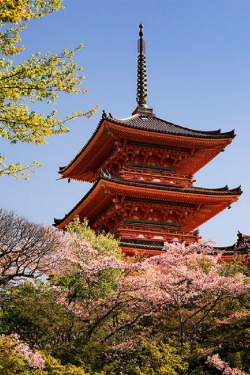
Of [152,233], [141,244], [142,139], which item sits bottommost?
[141,244]

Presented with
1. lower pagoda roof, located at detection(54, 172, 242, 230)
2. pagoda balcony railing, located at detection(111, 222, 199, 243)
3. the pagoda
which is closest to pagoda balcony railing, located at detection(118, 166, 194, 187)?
the pagoda

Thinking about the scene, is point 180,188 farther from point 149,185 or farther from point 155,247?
point 155,247

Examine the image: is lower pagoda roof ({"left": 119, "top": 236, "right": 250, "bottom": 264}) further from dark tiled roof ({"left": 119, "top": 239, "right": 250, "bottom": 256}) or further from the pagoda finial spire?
the pagoda finial spire

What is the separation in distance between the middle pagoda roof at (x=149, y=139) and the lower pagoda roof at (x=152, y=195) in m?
2.55

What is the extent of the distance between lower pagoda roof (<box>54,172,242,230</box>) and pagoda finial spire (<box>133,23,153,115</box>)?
695 centimetres

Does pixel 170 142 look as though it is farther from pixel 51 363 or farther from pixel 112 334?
pixel 51 363

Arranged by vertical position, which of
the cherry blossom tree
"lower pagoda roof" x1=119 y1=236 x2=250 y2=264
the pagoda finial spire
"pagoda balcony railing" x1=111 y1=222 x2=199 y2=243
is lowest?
the cherry blossom tree

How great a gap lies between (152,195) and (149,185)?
21.2 inches

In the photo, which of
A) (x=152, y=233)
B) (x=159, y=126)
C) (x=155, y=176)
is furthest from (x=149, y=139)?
(x=152, y=233)

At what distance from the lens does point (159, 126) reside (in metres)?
29.5

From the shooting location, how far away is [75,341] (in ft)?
46.6

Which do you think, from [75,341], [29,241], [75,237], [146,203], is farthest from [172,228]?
[75,341]

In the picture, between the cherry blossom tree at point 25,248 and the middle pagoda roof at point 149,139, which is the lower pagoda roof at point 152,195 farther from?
the cherry blossom tree at point 25,248

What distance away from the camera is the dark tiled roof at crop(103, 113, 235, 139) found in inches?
1056
